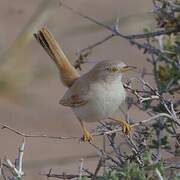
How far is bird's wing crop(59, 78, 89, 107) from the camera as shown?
12.1 ft

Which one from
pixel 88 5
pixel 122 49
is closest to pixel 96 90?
pixel 122 49

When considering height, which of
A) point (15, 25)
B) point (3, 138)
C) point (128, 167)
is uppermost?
point (15, 25)

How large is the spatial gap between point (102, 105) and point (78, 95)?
19cm

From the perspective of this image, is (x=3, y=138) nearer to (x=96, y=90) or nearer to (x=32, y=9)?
(x=32, y=9)

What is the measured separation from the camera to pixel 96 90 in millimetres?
3736

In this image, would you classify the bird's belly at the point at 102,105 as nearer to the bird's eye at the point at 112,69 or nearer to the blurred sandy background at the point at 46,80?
the bird's eye at the point at 112,69

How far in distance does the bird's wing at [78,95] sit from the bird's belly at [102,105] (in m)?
0.04

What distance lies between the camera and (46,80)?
8.62 metres

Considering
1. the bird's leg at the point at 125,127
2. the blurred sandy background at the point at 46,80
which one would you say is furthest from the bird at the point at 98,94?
the blurred sandy background at the point at 46,80

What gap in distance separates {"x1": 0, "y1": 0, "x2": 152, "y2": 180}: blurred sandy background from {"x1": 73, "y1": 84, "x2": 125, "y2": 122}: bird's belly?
5.82 ft

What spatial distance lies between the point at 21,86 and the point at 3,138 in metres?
0.55

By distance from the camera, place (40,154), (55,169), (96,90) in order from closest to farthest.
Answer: (96,90), (55,169), (40,154)

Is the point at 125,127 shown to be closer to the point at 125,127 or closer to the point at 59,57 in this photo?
the point at 125,127

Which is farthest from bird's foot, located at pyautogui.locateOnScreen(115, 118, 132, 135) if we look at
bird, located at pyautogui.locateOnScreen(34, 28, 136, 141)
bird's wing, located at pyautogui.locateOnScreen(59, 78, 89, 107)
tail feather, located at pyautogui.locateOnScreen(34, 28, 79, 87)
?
tail feather, located at pyautogui.locateOnScreen(34, 28, 79, 87)
